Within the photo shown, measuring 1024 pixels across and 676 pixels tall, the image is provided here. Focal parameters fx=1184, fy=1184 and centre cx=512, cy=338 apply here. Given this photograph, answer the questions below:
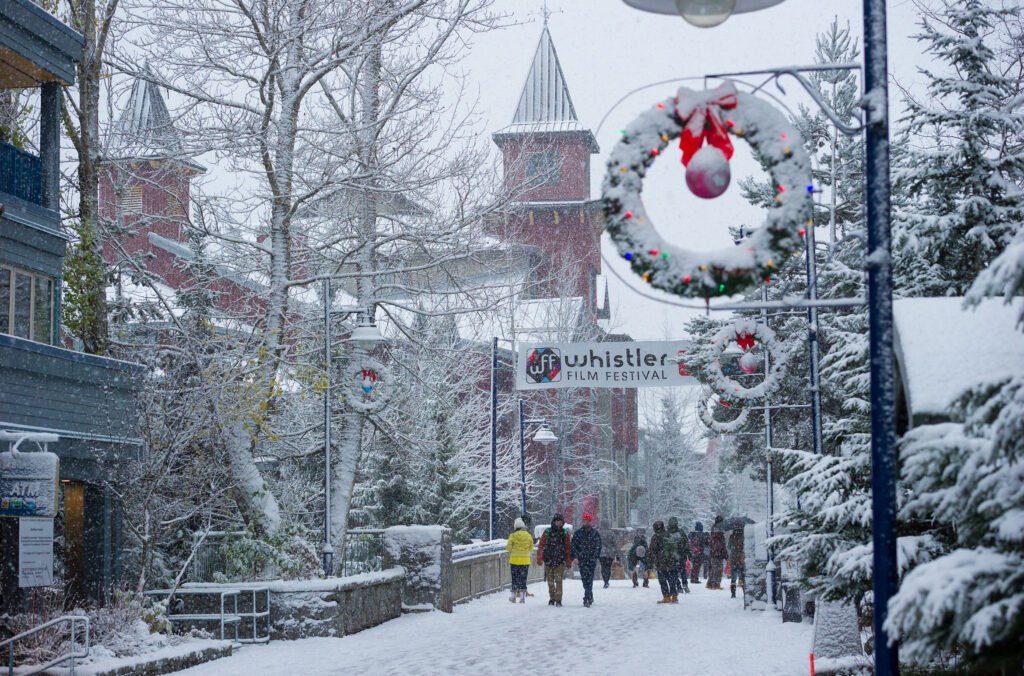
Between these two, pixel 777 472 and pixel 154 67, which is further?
pixel 777 472

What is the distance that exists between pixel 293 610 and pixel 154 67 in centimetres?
1149

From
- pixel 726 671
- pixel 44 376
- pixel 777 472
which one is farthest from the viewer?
pixel 777 472

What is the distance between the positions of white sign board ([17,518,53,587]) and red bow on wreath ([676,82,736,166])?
945cm

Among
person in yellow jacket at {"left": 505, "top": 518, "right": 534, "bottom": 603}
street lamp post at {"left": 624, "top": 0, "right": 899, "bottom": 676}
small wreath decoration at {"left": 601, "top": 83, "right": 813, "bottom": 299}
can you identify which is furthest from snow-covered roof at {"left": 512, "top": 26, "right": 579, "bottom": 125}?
small wreath decoration at {"left": 601, "top": 83, "right": 813, "bottom": 299}

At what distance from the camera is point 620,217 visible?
6977 millimetres

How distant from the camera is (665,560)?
2556cm

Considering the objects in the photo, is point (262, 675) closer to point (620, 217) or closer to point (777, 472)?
point (620, 217)

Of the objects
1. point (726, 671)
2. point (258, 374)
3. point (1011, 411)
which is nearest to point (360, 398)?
point (258, 374)

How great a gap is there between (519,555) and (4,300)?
450 inches

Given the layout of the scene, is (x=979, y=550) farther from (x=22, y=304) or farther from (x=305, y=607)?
(x=22, y=304)

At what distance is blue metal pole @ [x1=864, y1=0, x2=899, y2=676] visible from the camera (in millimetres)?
6773

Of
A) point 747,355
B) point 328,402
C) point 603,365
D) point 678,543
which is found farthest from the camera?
point 678,543

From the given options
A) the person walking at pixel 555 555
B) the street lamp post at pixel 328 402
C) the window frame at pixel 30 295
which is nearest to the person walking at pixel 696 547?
the person walking at pixel 555 555

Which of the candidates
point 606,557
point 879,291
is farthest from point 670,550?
point 879,291
